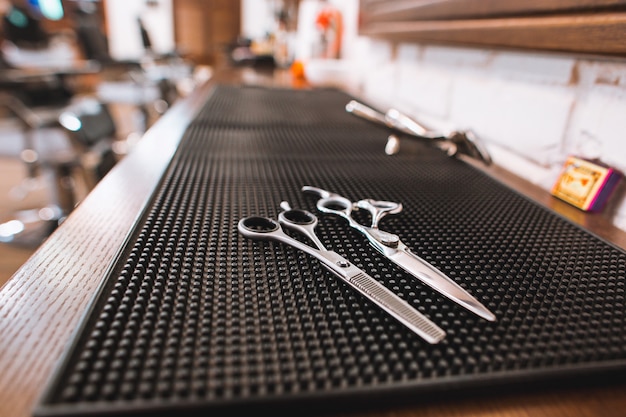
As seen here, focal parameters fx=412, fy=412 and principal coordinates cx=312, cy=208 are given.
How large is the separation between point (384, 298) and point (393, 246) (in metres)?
0.10

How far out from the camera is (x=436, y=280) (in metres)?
0.39

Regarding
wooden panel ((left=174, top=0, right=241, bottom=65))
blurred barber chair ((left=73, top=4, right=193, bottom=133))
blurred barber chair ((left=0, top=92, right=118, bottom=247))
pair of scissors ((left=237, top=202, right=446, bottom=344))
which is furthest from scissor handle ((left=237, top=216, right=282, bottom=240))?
wooden panel ((left=174, top=0, right=241, bottom=65))

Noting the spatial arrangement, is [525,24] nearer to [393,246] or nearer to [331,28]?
[393,246]

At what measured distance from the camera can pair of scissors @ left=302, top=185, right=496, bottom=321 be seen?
37 cm

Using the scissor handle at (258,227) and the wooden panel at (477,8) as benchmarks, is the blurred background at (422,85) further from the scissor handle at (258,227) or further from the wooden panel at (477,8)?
the scissor handle at (258,227)

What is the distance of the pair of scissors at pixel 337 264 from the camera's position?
1.08ft

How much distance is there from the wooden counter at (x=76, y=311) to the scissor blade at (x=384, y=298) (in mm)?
51

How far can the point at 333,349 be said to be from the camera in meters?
0.30

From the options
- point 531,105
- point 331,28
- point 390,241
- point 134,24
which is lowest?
point 390,241

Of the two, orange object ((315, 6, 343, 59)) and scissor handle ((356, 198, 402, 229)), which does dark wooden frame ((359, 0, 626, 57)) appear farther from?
orange object ((315, 6, 343, 59))

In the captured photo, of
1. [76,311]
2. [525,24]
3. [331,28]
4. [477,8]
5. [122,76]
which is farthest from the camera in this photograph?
[122,76]

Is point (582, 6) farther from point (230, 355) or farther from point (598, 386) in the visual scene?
point (230, 355)

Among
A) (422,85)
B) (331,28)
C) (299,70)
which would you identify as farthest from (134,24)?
(422,85)

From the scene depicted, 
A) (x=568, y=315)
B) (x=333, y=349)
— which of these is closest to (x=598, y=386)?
(x=568, y=315)
